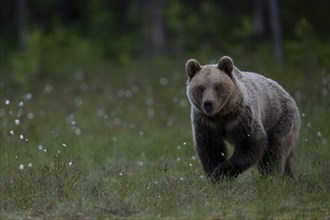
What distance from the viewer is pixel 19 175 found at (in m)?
7.56

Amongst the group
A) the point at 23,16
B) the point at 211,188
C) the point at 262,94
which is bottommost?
the point at 211,188

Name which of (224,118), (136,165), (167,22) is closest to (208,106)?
(224,118)

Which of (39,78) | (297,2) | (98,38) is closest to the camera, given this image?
(39,78)

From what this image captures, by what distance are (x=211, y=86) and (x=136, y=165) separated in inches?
114

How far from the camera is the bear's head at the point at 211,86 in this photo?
6.73 m

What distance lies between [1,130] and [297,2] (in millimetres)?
17842

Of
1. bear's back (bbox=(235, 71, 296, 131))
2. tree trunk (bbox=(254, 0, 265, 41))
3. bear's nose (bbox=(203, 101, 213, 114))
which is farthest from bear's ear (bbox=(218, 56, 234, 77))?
tree trunk (bbox=(254, 0, 265, 41))

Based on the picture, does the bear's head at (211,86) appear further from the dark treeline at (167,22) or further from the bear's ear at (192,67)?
the dark treeline at (167,22)

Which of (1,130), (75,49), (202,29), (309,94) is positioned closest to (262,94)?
(1,130)

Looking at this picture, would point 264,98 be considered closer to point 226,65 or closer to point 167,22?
point 226,65

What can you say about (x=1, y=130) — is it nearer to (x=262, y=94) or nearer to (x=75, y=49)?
(x=262, y=94)

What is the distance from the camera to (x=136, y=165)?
941cm

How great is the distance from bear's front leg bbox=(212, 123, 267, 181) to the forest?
0.52 feet

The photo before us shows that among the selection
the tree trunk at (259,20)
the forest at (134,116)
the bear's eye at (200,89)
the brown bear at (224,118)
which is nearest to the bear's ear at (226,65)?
the brown bear at (224,118)
